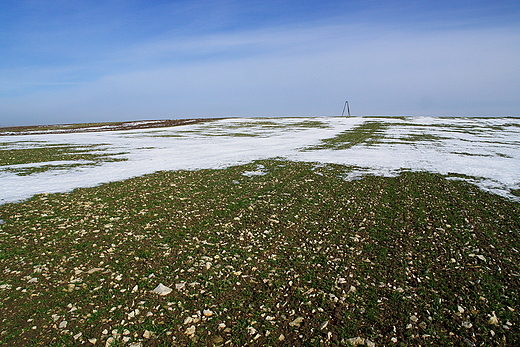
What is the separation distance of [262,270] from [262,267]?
0.55 feet

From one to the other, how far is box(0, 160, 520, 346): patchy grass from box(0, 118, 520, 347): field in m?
0.04

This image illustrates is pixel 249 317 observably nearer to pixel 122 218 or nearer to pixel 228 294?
pixel 228 294

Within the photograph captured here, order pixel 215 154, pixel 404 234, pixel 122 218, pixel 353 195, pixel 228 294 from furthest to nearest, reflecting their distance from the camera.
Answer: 1. pixel 215 154
2. pixel 353 195
3. pixel 122 218
4. pixel 404 234
5. pixel 228 294

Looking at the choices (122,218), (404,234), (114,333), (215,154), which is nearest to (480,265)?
(404,234)

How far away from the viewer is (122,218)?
12664 mm

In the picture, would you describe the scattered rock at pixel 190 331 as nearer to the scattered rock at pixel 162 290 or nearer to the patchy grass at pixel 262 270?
the patchy grass at pixel 262 270

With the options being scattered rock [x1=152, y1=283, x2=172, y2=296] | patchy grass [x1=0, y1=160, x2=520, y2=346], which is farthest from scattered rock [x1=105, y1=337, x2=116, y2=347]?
scattered rock [x1=152, y1=283, x2=172, y2=296]

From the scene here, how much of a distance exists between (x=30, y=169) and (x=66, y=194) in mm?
10842

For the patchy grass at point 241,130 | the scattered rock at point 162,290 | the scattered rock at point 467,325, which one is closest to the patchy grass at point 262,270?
the scattered rock at point 467,325

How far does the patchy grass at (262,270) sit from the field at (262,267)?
1.7 inches

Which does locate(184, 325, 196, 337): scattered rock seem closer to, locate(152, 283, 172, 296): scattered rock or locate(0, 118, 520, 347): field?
locate(0, 118, 520, 347): field

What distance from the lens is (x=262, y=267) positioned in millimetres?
8672

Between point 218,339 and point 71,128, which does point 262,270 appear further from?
point 71,128

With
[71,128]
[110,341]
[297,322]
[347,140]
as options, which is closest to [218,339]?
[297,322]
